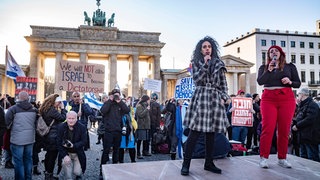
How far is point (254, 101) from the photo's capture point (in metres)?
10.4

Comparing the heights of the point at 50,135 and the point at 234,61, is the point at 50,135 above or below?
below

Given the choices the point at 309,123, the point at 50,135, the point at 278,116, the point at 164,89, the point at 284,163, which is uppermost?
the point at 164,89

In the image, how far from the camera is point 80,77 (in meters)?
9.95

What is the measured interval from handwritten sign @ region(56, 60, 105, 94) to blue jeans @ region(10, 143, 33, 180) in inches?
159

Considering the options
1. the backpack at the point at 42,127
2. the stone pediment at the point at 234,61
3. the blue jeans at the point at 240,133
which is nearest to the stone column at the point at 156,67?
the stone pediment at the point at 234,61

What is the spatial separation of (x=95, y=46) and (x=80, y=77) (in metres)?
40.4

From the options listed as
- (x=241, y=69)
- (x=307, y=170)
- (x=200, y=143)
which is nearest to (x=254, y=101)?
(x=200, y=143)

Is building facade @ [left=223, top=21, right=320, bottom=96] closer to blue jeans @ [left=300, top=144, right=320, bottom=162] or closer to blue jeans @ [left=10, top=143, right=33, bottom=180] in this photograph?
blue jeans @ [left=300, top=144, right=320, bottom=162]

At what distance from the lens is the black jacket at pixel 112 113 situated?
6.35 meters

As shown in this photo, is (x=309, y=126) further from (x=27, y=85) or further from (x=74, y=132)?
(x=27, y=85)

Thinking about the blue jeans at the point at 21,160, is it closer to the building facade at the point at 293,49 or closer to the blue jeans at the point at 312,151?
the blue jeans at the point at 312,151

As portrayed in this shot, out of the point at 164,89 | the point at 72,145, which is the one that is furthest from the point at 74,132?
the point at 164,89

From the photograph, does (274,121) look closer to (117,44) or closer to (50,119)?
(50,119)

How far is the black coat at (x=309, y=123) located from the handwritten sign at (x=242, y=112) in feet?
10.6
